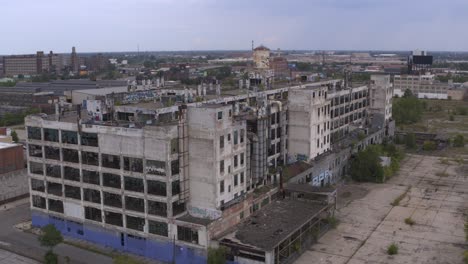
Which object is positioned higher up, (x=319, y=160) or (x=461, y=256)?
(x=319, y=160)

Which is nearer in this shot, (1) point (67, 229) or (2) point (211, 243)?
(2) point (211, 243)

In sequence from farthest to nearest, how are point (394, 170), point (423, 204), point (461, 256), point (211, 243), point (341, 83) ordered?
point (341, 83)
point (394, 170)
point (423, 204)
point (461, 256)
point (211, 243)

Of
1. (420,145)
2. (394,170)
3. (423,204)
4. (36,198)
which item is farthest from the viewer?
(420,145)

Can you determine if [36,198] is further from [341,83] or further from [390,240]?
[341,83]

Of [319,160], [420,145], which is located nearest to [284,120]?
[319,160]

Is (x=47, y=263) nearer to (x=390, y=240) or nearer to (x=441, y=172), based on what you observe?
(x=390, y=240)

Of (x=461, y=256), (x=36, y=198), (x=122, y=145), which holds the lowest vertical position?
(x=461, y=256)

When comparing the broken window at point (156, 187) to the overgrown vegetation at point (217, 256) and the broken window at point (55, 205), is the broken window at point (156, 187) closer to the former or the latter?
the overgrown vegetation at point (217, 256)
